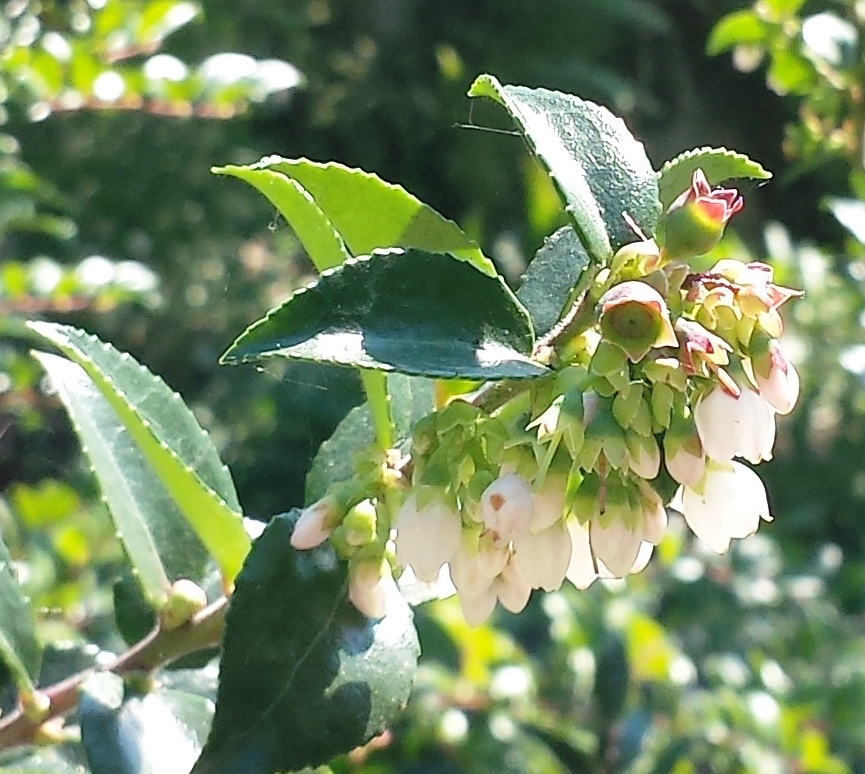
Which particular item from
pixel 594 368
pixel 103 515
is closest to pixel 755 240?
pixel 103 515

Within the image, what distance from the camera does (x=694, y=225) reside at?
0.36 metres

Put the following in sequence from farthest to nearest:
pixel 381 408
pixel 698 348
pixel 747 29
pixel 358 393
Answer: pixel 747 29 < pixel 358 393 < pixel 381 408 < pixel 698 348

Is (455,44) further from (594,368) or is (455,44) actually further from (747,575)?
(594,368)

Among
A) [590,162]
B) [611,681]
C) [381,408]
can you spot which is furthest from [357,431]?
[611,681]

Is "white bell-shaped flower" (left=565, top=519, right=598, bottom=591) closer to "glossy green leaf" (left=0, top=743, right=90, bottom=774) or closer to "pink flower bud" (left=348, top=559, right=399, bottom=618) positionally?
"pink flower bud" (left=348, top=559, right=399, bottom=618)

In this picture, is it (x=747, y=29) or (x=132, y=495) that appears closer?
(x=132, y=495)

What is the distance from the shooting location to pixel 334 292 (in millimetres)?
354

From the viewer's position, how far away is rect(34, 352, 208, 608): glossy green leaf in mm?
448

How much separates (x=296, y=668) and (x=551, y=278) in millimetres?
178

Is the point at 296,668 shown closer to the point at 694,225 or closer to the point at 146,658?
the point at 146,658

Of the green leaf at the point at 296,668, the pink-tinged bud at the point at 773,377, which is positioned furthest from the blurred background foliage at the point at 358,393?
the pink-tinged bud at the point at 773,377

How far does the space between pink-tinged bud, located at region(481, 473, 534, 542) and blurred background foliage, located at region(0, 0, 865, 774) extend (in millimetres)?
147

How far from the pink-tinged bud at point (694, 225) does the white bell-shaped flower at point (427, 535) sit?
0.38ft

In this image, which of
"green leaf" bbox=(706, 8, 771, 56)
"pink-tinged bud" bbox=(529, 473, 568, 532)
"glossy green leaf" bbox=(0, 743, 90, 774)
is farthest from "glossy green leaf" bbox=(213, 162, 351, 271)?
"green leaf" bbox=(706, 8, 771, 56)
